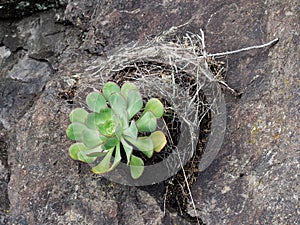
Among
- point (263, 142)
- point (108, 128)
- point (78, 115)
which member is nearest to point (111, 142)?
point (108, 128)

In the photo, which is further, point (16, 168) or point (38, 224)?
point (16, 168)

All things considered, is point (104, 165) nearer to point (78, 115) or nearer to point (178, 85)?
point (78, 115)

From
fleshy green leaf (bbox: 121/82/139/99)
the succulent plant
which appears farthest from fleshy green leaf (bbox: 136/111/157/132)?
fleshy green leaf (bbox: 121/82/139/99)

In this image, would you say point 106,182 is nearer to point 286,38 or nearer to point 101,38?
point 101,38

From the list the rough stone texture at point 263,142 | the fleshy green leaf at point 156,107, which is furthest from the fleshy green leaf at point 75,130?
the rough stone texture at point 263,142

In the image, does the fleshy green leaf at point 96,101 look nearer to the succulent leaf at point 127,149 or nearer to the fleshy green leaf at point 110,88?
the fleshy green leaf at point 110,88

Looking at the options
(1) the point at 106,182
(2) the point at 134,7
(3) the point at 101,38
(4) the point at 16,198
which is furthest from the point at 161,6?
(4) the point at 16,198
